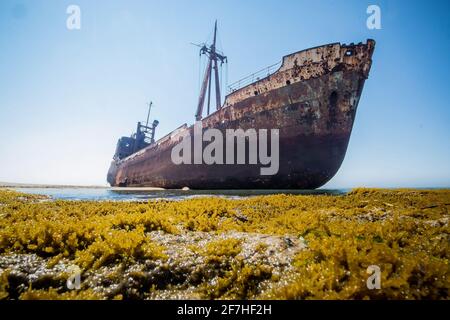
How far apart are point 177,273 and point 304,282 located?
2012 mm

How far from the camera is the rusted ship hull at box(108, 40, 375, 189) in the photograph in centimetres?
1628

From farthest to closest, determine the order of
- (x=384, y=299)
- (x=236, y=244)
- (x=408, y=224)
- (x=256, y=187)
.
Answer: (x=256, y=187) → (x=408, y=224) → (x=236, y=244) → (x=384, y=299)

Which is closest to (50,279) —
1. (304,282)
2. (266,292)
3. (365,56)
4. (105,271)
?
(105,271)

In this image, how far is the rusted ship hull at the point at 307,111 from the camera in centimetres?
1628

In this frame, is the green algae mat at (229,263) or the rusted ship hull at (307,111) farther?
the rusted ship hull at (307,111)

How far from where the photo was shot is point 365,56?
1596 cm

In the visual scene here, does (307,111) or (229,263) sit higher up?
(307,111)

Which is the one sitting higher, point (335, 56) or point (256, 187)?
point (335, 56)

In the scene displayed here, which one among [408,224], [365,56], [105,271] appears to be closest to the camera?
[105,271]

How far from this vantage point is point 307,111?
55.0 feet

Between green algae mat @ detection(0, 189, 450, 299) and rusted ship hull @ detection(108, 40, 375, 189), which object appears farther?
rusted ship hull @ detection(108, 40, 375, 189)

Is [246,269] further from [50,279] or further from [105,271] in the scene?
[50,279]

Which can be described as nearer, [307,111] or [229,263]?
[229,263]

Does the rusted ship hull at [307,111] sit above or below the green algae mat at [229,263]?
above
